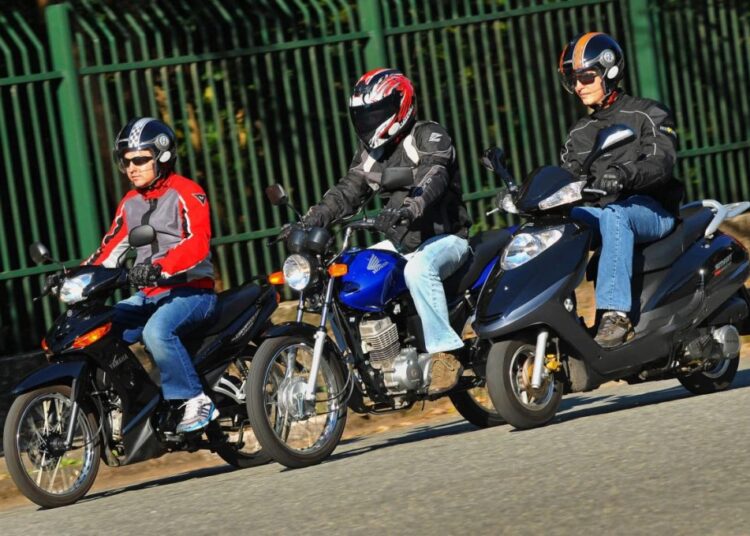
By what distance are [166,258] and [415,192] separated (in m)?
1.29

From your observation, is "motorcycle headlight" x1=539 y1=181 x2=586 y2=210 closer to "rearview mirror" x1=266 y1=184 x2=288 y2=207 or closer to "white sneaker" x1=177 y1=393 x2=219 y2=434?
"rearview mirror" x1=266 y1=184 x2=288 y2=207

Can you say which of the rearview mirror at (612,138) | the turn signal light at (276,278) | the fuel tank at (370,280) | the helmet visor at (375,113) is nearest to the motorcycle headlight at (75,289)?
the turn signal light at (276,278)

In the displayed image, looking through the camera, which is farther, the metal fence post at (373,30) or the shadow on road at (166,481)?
the metal fence post at (373,30)

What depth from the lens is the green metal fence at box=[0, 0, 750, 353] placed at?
32.3ft

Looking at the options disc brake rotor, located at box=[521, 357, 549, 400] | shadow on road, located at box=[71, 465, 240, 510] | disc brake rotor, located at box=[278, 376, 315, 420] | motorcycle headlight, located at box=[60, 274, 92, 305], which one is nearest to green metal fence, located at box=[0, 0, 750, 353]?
shadow on road, located at box=[71, 465, 240, 510]

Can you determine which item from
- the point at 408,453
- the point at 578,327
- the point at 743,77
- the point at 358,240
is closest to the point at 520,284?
the point at 578,327

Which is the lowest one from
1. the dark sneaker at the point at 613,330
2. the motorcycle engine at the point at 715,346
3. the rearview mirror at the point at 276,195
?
the motorcycle engine at the point at 715,346

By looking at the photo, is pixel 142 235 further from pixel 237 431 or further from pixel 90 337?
pixel 237 431

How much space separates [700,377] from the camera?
8586 millimetres

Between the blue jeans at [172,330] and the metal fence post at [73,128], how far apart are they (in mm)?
1861

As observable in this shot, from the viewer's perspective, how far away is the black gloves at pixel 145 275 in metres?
7.63

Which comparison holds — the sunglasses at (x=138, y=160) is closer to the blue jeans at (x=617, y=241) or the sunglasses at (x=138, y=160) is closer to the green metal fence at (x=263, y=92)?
the green metal fence at (x=263, y=92)

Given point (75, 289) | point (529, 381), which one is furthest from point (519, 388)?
point (75, 289)

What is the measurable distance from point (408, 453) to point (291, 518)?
5.24 feet
